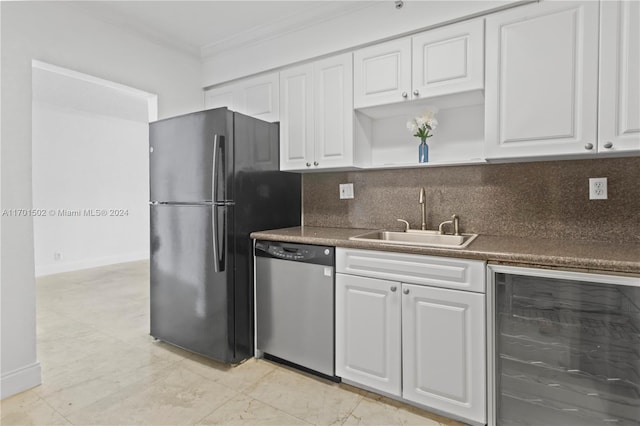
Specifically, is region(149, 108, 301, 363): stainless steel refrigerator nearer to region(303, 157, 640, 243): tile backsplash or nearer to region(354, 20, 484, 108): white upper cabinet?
region(303, 157, 640, 243): tile backsplash

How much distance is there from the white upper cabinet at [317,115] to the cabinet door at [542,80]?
0.92 meters

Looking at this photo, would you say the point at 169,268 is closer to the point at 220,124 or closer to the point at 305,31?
the point at 220,124

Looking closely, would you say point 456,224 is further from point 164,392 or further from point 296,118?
point 164,392

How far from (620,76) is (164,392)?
9.77ft

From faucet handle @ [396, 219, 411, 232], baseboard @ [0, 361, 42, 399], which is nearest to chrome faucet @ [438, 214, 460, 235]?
faucet handle @ [396, 219, 411, 232]

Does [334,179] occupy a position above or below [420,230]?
above

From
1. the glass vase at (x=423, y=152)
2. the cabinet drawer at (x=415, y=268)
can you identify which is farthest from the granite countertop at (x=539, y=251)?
the glass vase at (x=423, y=152)

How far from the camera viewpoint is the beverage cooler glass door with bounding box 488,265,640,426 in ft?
4.86

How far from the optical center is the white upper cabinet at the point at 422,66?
6.64ft

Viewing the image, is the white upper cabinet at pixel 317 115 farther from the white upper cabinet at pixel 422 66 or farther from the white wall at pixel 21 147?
the white wall at pixel 21 147

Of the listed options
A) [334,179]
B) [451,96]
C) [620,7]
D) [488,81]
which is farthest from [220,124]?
[620,7]

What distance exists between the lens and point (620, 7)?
5.42ft

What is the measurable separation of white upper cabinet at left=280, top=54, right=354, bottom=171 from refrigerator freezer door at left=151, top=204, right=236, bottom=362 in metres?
0.73

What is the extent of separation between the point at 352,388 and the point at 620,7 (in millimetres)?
2442
